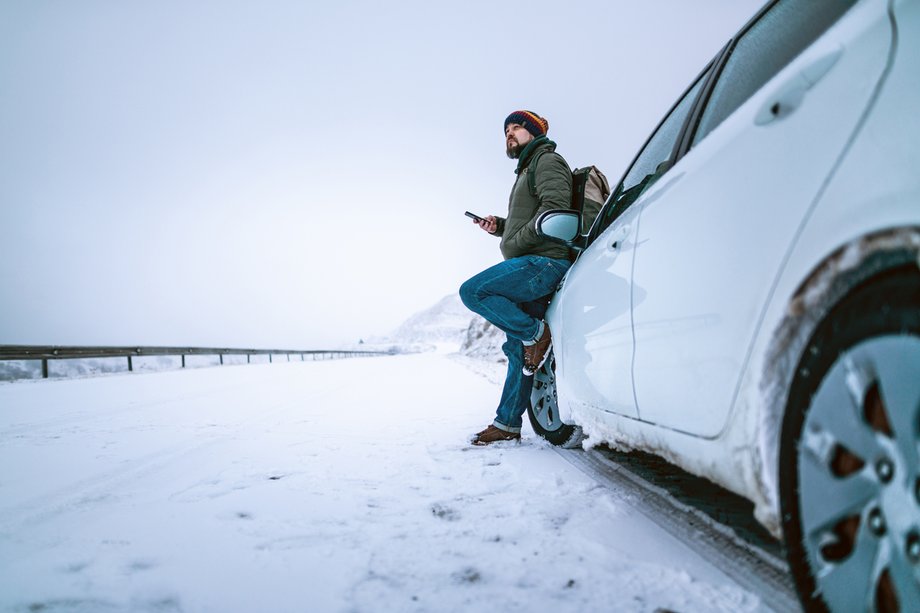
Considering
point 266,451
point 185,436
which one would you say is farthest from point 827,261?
point 185,436

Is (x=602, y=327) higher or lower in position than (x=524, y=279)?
lower

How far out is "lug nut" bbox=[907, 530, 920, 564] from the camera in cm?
77

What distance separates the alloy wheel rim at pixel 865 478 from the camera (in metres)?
0.81

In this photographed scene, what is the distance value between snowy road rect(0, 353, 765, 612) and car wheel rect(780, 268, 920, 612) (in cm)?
52

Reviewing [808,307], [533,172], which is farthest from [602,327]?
[533,172]

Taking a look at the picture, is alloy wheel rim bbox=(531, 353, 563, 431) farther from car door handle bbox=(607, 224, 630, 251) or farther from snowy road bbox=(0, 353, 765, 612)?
car door handle bbox=(607, 224, 630, 251)

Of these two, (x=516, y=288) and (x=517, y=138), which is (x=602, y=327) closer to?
(x=516, y=288)

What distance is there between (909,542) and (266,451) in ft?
11.6

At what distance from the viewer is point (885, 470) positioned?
0.85 metres

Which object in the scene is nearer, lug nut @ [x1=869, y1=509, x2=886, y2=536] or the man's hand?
lug nut @ [x1=869, y1=509, x2=886, y2=536]

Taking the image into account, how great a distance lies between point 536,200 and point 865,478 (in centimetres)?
294

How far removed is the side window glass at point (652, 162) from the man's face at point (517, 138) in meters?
1.22

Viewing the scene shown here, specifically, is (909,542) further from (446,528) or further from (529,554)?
(446,528)

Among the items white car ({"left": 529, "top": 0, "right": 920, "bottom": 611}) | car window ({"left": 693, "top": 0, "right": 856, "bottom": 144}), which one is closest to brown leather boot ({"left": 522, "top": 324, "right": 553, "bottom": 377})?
white car ({"left": 529, "top": 0, "right": 920, "bottom": 611})
